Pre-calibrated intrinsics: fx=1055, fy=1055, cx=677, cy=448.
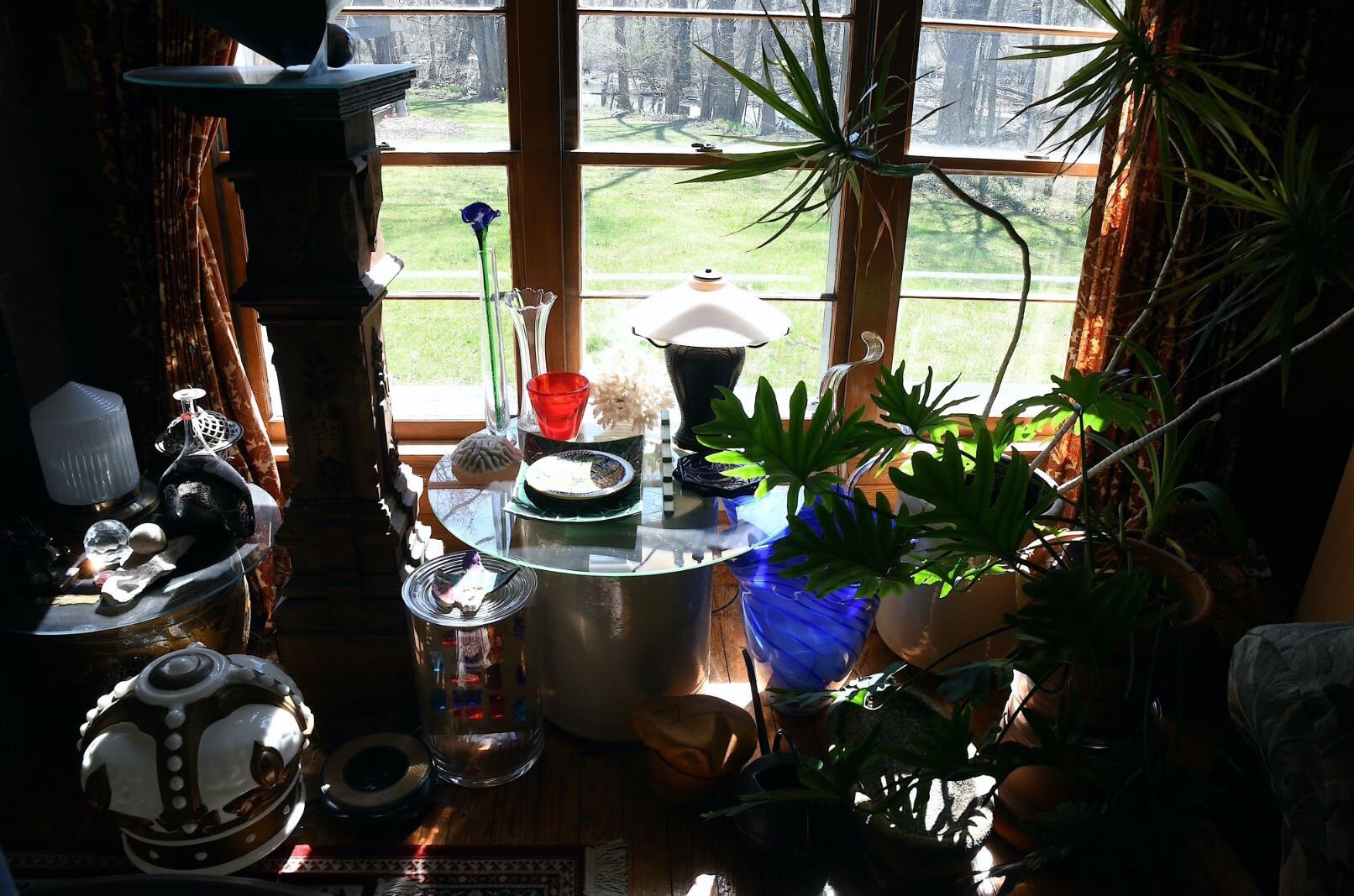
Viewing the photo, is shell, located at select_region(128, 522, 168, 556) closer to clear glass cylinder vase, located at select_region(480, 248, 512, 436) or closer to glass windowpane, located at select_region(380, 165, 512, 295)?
clear glass cylinder vase, located at select_region(480, 248, 512, 436)

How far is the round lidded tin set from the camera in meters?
2.10

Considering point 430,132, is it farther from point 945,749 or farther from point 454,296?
point 945,749

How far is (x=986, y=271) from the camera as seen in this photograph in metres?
2.71

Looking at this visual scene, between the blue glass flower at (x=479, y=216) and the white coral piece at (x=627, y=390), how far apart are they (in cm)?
38

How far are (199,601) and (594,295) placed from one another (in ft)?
3.86

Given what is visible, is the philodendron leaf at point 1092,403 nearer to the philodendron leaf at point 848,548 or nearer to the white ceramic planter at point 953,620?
the philodendron leaf at point 848,548

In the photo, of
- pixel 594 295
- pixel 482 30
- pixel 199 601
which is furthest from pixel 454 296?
pixel 199 601

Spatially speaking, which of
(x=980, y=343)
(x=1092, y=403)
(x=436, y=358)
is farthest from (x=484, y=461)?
(x=980, y=343)

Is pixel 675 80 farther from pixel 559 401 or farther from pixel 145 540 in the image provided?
pixel 145 540

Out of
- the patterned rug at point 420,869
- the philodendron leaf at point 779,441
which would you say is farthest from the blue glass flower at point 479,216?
the patterned rug at point 420,869

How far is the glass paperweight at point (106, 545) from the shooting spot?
203 cm

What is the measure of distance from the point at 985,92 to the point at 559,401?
126 centimetres

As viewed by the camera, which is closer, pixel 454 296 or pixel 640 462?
pixel 640 462

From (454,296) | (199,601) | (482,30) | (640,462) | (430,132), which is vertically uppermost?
(482,30)
